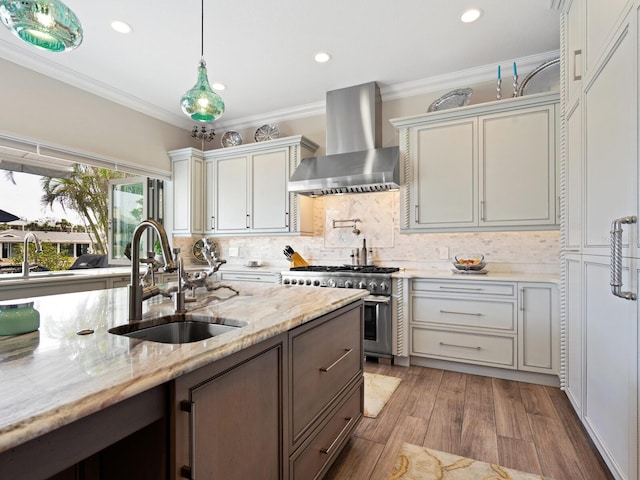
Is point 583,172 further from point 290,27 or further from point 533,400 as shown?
point 290,27

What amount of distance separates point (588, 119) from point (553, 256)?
1.68 metres

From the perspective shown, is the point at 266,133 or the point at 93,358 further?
the point at 266,133

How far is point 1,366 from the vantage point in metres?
0.75

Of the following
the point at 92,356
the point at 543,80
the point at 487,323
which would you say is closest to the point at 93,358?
the point at 92,356

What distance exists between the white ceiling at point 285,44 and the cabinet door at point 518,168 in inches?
25.4

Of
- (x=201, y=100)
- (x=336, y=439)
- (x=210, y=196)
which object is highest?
(x=201, y=100)

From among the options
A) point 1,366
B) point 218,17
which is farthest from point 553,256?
point 1,366

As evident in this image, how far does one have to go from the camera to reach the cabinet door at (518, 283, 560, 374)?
8.71ft

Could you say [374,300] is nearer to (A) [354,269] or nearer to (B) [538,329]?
(A) [354,269]

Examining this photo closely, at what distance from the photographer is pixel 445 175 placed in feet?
10.6

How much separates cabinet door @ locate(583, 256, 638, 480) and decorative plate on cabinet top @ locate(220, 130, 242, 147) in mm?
3917

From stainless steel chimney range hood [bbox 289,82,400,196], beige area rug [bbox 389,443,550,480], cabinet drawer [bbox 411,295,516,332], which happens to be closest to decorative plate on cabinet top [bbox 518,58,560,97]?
stainless steel chimney range hood [bbox 289,82,400,196]

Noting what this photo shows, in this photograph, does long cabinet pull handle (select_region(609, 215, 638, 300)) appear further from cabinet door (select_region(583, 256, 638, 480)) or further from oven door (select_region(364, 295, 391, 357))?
oven door (select_region(364, 295, 391, 357))

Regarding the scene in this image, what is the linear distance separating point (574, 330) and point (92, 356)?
7.94ft
